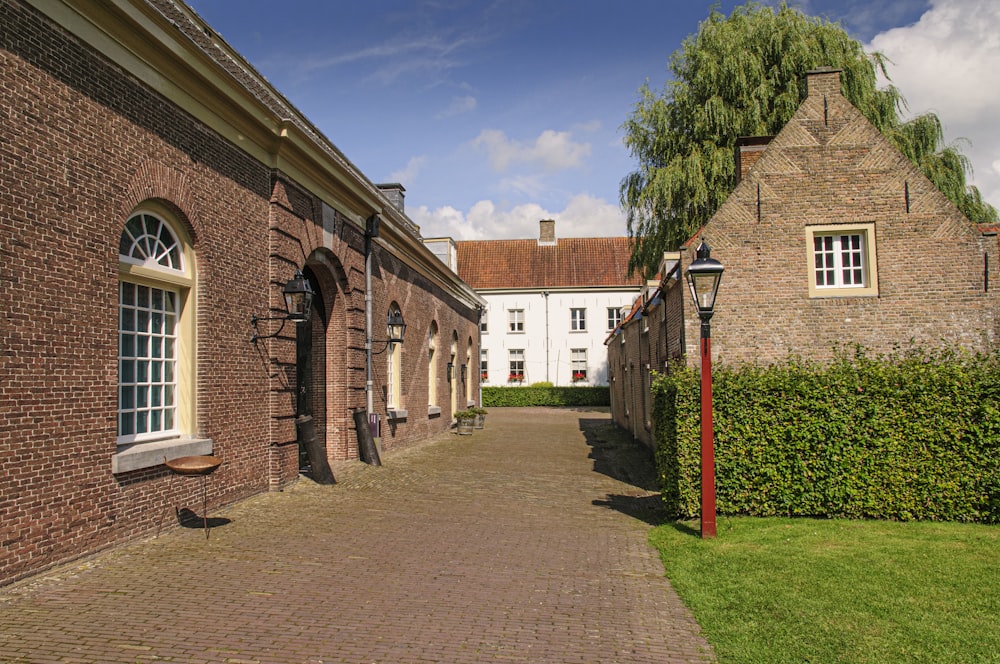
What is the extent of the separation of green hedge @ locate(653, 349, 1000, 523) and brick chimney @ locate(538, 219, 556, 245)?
129 ft

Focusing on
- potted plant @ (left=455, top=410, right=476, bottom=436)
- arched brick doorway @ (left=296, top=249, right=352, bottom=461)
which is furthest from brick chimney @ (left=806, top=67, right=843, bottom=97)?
potted plant @ (left=455, top=410, right=476, bottom=436)

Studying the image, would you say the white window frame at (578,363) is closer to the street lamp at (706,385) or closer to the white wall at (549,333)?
the white wall at (549,333)

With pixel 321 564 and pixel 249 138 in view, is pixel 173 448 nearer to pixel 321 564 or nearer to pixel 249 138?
pixel 321 564

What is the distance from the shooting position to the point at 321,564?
22.4 ft

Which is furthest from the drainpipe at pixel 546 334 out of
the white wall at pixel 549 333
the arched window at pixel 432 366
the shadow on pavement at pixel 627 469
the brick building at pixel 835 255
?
the brick building at pixel 835 255

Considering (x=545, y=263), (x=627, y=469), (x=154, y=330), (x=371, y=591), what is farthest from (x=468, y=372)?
(x=371, y=591)

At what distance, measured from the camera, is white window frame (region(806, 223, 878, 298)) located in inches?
520

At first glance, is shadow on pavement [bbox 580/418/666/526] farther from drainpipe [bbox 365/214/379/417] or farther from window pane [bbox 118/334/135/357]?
window pane [bbox 118/334/135/357]

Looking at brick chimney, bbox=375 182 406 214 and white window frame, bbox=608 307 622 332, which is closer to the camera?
brick chimney, bbox=375 182 406 214

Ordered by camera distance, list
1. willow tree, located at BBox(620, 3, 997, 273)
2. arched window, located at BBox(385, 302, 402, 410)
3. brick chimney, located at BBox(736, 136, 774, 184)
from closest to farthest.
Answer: brick chimney, located at BBox(736, 136, 774, 184), arched window, located at BBox(385, 302, 402, 410), willow tree, located at BBox(620, 3, 997, 273)

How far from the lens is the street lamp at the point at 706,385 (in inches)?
313

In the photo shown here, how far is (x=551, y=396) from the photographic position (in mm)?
41938

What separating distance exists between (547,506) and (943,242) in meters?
8.85

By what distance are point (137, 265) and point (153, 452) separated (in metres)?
2.04
